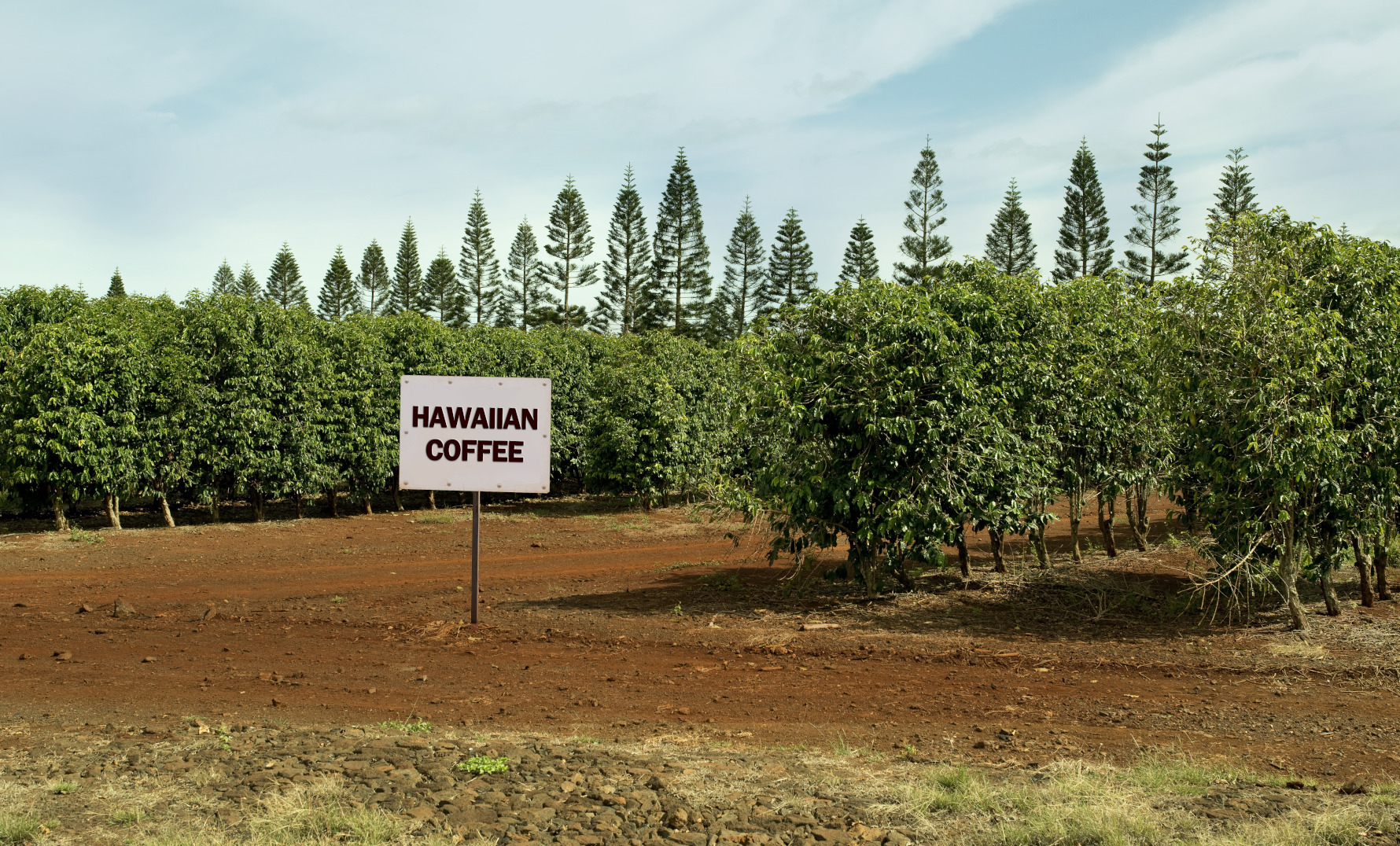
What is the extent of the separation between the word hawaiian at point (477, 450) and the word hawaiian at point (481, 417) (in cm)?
16

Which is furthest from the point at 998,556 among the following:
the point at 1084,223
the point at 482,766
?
the point at 1084,223

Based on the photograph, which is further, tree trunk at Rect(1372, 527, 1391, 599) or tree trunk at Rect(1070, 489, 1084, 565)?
tree trunk at Rect(1070, 489, 1084, 565)

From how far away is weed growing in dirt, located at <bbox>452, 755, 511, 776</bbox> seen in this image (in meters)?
4.95

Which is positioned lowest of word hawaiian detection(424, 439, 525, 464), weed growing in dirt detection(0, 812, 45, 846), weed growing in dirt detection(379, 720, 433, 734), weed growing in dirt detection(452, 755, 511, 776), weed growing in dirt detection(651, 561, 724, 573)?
weed growing in dirt detection(379, 720, 433, 734)

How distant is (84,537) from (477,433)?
11.2 m

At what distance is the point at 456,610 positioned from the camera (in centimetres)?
1070

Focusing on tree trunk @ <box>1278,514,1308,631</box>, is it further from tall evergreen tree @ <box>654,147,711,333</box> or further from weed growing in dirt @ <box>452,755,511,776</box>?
tall evergreen tree @ <box>654,147,711,333</box>

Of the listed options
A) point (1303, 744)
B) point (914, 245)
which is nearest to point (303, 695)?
point (1303, 744)


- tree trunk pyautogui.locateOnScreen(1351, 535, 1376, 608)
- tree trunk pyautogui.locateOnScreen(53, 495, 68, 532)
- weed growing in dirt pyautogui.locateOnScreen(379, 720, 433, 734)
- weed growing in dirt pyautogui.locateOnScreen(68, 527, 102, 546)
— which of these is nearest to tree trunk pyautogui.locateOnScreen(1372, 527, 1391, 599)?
tree trunk pyautogui.locateOnScreen(1351, 535, 1376, 608)

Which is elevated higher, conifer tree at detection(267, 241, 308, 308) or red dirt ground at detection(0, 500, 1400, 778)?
conifer tree at detection(267, 241, 308, 308)

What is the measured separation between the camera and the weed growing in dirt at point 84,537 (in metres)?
16.1

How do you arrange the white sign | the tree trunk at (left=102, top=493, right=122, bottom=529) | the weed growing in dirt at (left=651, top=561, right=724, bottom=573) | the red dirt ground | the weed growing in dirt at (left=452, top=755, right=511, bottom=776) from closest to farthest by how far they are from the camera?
the weed growing in dirt at (left=452, top=755, right=511, bottom=776)
the red dirt ground
the white sign
the weed growing in dirt at (left=651, top=561, right=724, bottom=573)
the tree trunk at (left=102, top=493, right=122, bottom=529)

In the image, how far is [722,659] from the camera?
838 cm

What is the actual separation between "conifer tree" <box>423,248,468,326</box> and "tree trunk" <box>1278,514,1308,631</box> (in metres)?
54.0
